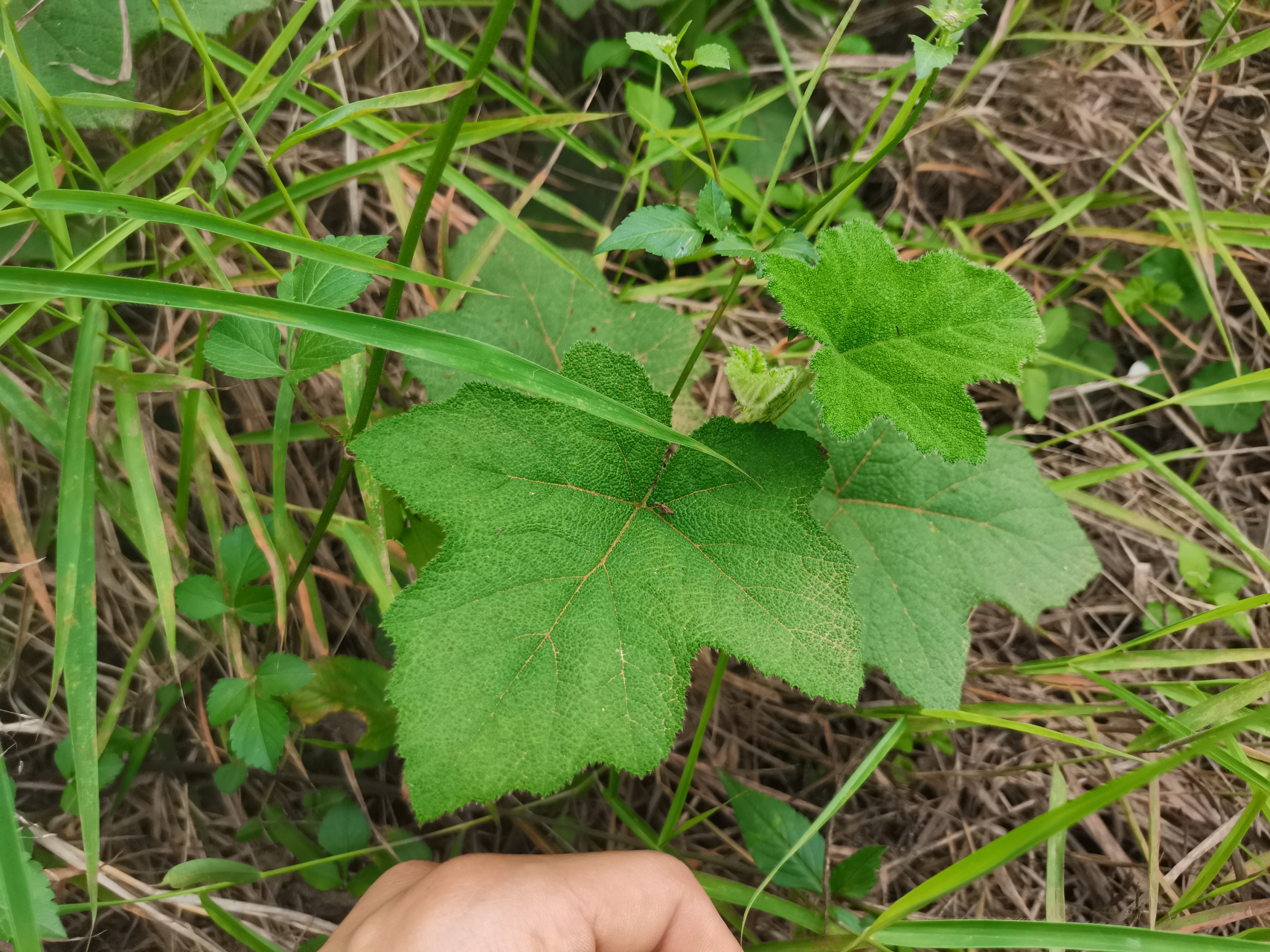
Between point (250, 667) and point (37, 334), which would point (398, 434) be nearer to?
point (250, 667)

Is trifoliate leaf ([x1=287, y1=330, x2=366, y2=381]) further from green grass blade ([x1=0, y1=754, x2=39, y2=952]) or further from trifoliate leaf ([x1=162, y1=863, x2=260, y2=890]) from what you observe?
trifoliate leaf ([x1=162, y1=863, x2=260, y2=890])

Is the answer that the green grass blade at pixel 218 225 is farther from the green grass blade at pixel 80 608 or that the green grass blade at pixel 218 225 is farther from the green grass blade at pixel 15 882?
the green grass blade at pixel 15 882

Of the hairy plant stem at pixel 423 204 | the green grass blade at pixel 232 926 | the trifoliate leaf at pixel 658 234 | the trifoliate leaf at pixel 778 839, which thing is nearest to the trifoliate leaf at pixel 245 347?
the hairy plant stem at pixel 423 204

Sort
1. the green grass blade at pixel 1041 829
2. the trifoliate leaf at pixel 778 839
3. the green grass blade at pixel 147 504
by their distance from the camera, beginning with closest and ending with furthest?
1. the green grass blade at pixel 1041 829
2. the green grass blade at pixel 147 504
3. the trifoliate leaf at pixel 778 839

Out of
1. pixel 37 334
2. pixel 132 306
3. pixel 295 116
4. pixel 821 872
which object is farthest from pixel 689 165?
pixel 821 872

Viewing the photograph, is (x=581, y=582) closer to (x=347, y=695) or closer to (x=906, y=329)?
(x=906, y=329)

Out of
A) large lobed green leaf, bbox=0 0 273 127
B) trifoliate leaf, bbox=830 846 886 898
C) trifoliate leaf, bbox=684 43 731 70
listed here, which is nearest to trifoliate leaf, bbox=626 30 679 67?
trifoliate leaf, bbox=684 43 731 70
